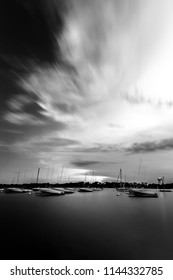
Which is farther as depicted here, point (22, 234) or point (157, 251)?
point (22, 234)

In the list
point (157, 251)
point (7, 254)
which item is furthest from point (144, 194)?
point (7, 254)

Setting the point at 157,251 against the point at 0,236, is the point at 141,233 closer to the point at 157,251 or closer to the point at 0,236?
the point at 157,251

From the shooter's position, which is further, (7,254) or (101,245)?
(101,245)

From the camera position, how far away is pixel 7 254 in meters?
16.1
